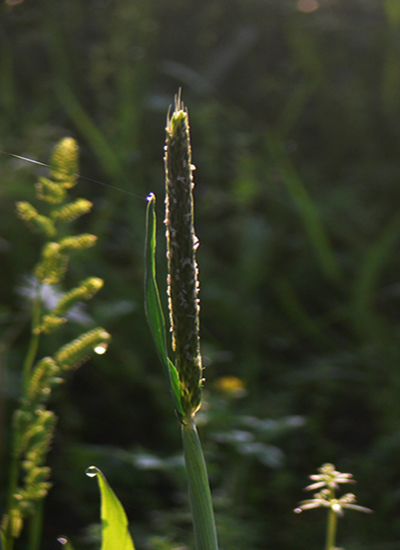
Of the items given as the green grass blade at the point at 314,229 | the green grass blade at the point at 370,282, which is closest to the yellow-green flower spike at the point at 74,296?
the green grass blade at the point at 370,282

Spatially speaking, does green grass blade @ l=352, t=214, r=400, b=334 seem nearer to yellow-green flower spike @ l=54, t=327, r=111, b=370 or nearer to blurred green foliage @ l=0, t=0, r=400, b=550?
blurred green foliage @ l=0, t=0, r=400, b=550

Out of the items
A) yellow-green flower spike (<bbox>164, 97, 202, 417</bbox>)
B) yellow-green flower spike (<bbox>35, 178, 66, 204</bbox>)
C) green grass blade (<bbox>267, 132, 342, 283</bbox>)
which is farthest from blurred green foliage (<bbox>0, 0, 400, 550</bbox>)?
yellow-green flower spike (<bbox>35, 178, 66, 204</bbox>)

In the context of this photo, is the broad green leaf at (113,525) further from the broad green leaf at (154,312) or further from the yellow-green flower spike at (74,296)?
the yellow-green flower spike at (74,296)

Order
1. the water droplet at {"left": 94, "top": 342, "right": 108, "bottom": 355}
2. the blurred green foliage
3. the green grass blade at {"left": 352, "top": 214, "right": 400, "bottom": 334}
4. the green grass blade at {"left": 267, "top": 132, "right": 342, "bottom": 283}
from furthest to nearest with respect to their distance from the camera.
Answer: the green grass blade at {"left": 267, "top": 132, "right": 342, "bottom": 283}
the green grass blade at {"left": 352, "top": 214, "right": 400, "bottom": 334}
the blurred green foliage
the water droplet at {"left": 94, "top": 342, "right": 108, "bottom": 355}

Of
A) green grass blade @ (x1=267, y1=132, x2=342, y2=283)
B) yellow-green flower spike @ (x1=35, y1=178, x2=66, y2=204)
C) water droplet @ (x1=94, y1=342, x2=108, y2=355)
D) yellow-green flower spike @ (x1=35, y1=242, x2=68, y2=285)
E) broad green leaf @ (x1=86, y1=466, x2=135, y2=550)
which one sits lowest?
broad green leaf @ (x1=86, y1=466, x2=135, y2=550)

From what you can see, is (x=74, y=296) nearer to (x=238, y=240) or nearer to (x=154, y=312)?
(x=154, y=312)

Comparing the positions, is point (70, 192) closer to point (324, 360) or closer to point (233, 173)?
point (233, 173)

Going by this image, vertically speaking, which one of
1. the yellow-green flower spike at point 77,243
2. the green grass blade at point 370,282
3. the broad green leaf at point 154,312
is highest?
the green grass blade at point 370,282
